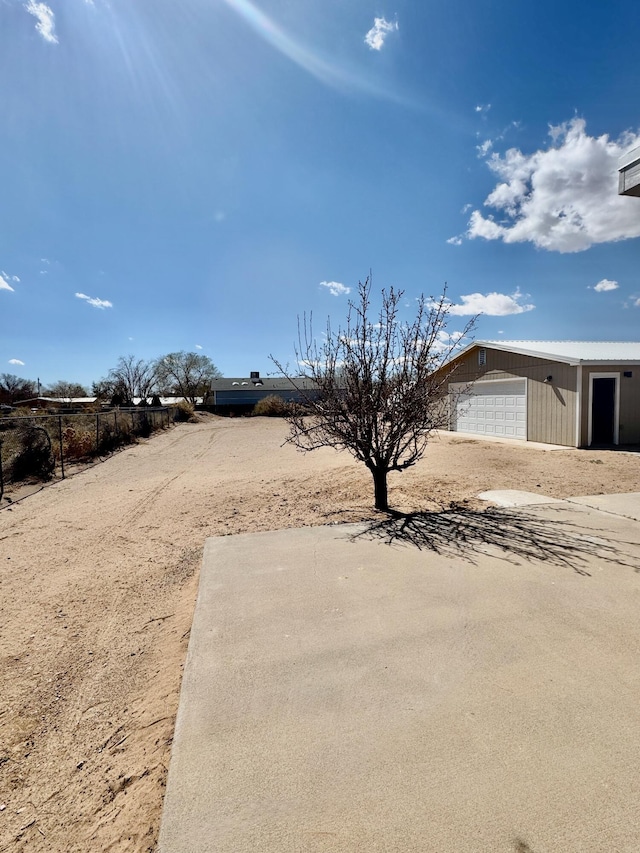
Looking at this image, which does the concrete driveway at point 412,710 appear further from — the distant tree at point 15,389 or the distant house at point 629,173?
the distant tree at point 15,389

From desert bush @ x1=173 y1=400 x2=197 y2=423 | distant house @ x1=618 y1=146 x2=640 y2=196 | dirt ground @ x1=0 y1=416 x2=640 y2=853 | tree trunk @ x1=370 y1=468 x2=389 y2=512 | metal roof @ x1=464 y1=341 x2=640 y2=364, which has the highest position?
distant house @ x1=618 y1=146 x2=640 y2=196

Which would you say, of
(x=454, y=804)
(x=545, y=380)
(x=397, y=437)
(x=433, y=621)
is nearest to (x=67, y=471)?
(x=397, y=437)

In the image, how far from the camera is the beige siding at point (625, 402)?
40.3 feet

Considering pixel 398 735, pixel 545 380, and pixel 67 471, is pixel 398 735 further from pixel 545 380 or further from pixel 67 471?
pixel 545 380

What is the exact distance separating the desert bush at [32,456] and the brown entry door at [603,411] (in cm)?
1490

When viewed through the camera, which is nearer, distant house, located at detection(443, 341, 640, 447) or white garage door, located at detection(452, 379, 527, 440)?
distant house, located at detection(443, 341, 640, 447)

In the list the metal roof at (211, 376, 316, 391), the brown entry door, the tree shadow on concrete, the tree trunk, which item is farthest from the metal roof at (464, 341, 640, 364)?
the metal roof at (211, 376, 316, 391)

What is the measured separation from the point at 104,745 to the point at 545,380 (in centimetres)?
1432

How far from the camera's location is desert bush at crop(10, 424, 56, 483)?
31.3ft

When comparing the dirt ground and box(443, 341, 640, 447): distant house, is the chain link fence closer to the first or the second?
the dirt ground

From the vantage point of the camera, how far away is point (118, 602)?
3.63 metres

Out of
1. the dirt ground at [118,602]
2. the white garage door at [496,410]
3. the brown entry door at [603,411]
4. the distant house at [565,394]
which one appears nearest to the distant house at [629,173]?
the dirt ground at [118,602]

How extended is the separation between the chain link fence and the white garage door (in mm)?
11349

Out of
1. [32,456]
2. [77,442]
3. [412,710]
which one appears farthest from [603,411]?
[77,442]
